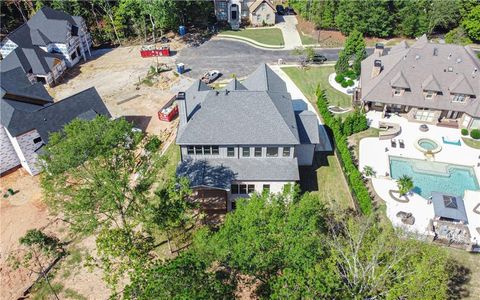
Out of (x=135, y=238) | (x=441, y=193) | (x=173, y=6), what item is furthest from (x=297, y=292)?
(x=173, y=6)

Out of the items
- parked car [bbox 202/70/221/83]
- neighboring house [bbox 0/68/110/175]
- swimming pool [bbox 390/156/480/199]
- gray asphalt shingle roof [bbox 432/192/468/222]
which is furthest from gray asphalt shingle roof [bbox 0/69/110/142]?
gray asphalt shingle roof [bbox 432/192/468/222]

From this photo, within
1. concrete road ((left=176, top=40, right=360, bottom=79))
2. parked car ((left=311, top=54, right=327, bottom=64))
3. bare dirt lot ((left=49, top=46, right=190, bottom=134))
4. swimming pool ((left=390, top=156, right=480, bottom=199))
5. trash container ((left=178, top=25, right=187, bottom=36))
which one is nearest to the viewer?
swimming pool ((left=390, top=156, right=480, bottom=199))

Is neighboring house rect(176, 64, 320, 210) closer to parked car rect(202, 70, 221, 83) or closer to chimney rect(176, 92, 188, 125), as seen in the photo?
chimney rect(176, 92, 188, 125)

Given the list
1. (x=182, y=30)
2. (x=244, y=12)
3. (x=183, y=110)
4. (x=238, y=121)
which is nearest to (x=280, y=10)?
(x=244, y=12)

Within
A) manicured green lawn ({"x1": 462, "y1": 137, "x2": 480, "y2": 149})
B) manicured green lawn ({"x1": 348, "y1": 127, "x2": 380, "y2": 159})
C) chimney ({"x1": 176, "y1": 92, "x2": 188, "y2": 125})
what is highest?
chimney ({"x1": 176, "y1": 92, "x2": 188, "y2": 125})

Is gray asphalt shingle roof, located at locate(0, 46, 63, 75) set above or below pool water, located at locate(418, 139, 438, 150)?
above

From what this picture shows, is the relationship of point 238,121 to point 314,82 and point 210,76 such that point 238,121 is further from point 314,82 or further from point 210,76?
point 314,82

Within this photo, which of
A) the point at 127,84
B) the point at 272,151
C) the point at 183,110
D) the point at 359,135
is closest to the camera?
the point at 272,151
